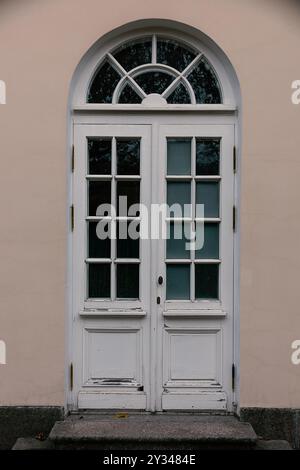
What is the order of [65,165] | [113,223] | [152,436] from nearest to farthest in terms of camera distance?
[152,436], [65,165], [113,223]

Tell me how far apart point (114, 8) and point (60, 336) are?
2.87 metres

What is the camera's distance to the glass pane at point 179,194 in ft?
14.7

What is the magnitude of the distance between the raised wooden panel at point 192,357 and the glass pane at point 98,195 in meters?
1.27

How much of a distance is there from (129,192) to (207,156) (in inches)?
30.6

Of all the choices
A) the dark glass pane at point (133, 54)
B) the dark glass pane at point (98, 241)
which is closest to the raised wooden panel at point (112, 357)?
the dark glass pane at point (98, 241)

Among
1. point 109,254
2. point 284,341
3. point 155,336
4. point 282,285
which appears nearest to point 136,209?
point 109,254

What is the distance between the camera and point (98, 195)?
4480mm

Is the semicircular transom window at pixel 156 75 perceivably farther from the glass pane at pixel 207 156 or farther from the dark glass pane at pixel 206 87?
the glass pane at pixel 207 156

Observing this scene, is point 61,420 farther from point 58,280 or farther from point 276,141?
point 276,141

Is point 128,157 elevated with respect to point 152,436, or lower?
elevated

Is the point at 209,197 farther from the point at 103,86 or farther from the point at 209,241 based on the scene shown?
the point at 103,86

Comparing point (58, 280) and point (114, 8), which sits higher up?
point (114, 8)

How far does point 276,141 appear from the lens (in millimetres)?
4297

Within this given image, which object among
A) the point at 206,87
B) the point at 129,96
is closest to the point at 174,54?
the point at 206,87
